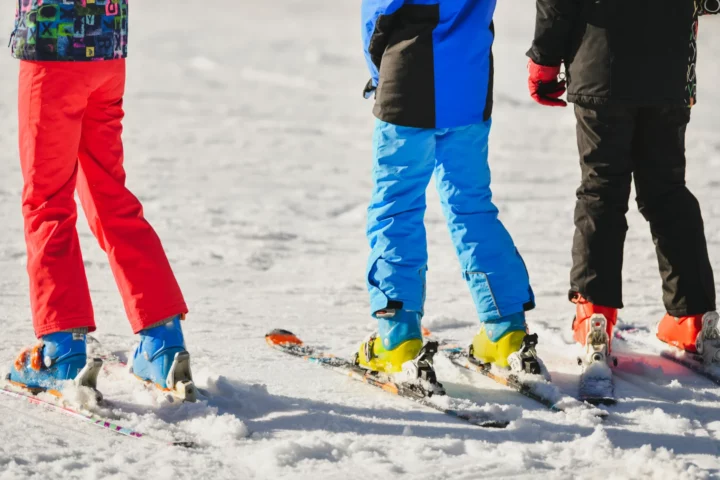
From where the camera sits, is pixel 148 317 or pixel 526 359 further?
pixel 526 359

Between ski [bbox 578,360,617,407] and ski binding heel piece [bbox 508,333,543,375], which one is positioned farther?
ski binding heel piece [bbox 508,333,543,375]

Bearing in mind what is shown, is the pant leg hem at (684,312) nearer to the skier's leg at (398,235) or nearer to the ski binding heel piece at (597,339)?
the ski binding heel piece at (597,339)

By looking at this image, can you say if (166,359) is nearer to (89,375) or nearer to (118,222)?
(89,375)

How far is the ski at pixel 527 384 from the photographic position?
3.54 meters

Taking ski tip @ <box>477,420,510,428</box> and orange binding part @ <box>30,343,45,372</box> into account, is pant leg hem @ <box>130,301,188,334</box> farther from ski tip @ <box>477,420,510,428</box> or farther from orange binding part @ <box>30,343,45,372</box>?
ski tip @ <box>477,420,510,428</box>

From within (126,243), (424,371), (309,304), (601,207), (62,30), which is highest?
(62,30)

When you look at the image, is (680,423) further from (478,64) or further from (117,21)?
(117,21)

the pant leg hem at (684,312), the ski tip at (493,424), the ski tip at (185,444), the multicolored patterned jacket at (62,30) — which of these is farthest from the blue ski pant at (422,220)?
the multicolored patterned jacket at (62,30)

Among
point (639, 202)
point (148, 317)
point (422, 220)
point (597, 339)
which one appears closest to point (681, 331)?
point (597, 339)

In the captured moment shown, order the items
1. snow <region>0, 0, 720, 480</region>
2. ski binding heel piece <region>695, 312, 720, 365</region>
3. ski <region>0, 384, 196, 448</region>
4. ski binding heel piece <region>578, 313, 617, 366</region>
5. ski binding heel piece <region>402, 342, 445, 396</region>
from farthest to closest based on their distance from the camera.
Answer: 1. ski binding heel piece <region>695, 312, 720, 365</region>
2. ski binding heel piece <region>578, 313, 617, 366</region>
3. ski binding heel piece <region>402, 342, 445, 396</region>
4. ski <region>0, 384, 196, 448</region>
5. snow <region>0, 0, 720, 480</region>

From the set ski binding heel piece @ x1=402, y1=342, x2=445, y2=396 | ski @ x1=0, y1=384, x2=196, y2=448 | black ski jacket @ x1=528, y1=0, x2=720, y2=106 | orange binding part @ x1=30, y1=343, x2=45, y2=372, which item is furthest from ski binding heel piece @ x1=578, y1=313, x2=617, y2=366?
orange binding part @ x1=30, y1=343, x2=45, y2=372

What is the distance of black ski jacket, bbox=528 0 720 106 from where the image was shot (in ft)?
12.6

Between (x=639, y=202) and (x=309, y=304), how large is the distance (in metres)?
1.78

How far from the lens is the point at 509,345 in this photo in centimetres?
389
